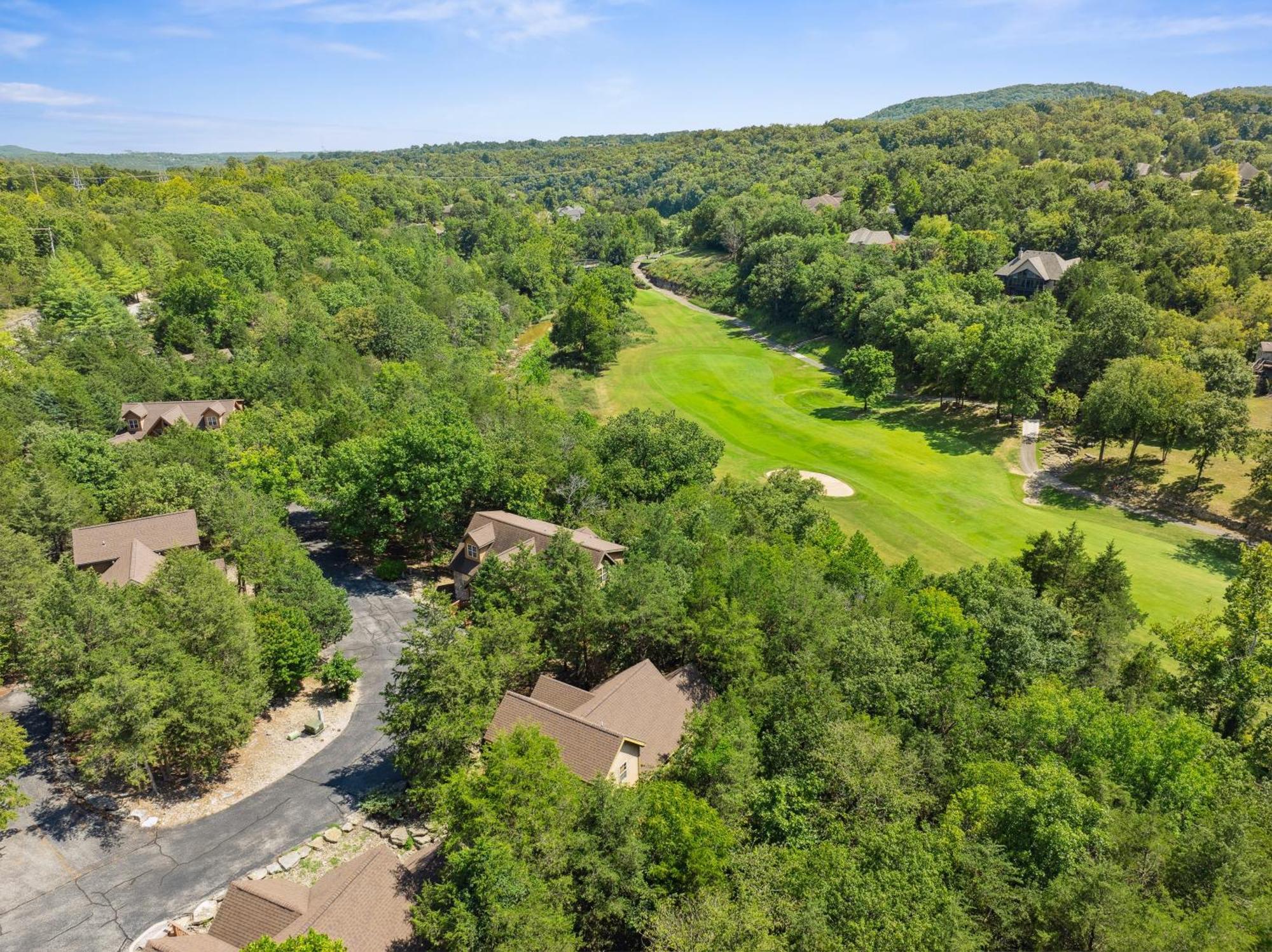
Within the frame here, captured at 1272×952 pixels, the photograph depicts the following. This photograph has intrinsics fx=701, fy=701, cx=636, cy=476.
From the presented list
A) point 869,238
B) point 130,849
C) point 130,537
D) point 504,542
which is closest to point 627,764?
point 504,542

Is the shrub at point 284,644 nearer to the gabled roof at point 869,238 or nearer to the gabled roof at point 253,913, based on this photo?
the gabled roof at point 253,913

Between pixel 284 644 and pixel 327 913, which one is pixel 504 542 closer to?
pixel 284 644

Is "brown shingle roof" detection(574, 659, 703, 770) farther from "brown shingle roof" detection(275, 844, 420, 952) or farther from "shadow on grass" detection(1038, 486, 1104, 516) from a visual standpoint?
"shadow on grass" detection(1038, 486, 1104, 516)

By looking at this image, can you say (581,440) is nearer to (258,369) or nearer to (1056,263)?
(258,369)

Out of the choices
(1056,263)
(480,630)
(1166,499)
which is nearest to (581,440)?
(480,630)

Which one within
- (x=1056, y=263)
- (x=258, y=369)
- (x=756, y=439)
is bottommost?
(x=756, y=439)
